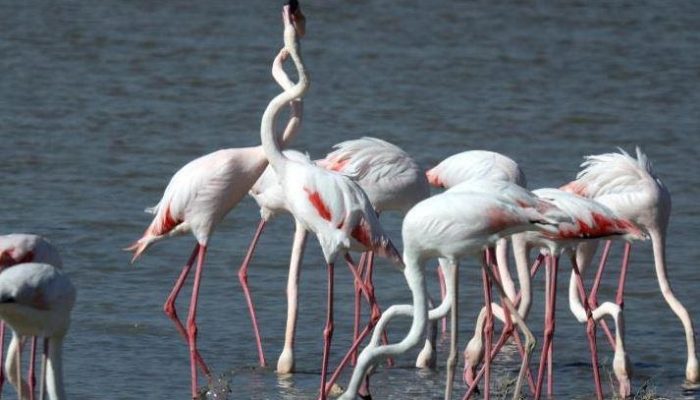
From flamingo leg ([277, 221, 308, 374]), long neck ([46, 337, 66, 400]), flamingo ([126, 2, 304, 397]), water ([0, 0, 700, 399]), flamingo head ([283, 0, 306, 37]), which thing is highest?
flamingo head ([283, 0, 306, 37])

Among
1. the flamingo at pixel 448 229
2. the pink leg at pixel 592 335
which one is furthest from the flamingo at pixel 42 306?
the pink leg at pixel 592 335

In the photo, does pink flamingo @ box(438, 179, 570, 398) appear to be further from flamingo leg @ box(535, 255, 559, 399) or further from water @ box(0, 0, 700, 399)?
water @ box(0, 0, 700, 399)

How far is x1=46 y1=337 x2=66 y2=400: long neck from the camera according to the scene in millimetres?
5934

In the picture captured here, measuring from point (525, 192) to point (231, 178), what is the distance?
4.40ft

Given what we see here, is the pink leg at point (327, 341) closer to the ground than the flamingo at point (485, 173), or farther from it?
closer to the ground

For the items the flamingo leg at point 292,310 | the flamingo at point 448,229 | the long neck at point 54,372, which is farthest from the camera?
the flamingo leg at point 292,310

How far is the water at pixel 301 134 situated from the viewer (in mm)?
8211

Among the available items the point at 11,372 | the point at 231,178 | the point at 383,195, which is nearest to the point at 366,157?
the point at 383,195

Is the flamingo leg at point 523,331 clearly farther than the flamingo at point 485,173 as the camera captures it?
No

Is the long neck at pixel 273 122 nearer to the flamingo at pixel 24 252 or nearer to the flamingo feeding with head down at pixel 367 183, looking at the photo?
the flamingo feeding with head down at pixel 367 183

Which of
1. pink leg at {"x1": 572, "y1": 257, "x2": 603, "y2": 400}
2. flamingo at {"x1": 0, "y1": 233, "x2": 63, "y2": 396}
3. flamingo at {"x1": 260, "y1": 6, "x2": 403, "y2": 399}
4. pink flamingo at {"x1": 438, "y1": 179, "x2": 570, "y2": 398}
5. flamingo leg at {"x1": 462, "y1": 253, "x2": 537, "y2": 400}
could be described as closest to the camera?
flamingo at {"x1": 0, "y1": 233, "x2": 63, "y2": 396}

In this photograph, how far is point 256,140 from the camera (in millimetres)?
13234

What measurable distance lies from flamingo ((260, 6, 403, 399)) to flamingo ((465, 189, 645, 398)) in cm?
66

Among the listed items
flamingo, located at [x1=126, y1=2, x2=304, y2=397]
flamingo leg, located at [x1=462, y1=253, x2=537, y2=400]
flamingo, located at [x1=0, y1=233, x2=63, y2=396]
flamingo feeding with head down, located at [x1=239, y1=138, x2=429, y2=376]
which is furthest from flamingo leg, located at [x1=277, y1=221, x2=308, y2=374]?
flamingo, located at [x1=0, y1=233, x2=63, y2=396]
